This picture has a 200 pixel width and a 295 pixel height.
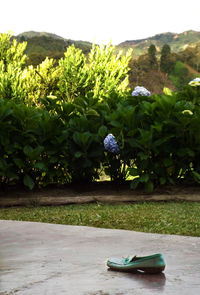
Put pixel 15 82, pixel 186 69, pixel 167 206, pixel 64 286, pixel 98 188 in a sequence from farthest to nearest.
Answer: pixel 186 69 → pixel 15 82 → pixel 98 188 → pixel 167 206 → pixel 64 286

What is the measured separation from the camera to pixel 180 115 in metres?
5.52

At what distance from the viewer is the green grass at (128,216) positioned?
4.02 meters

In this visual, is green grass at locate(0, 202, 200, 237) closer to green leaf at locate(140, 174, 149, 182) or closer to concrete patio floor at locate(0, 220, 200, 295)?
green leaf at locate(140, 174, 149, 182)

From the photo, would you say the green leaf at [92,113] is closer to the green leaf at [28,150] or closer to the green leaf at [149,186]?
the green leaf at [28,150]

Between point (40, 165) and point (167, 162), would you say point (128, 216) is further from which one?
point (40, 165)

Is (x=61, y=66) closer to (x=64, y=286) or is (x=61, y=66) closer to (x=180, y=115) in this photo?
(x=180, y=115)

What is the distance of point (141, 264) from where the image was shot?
1.71 meters

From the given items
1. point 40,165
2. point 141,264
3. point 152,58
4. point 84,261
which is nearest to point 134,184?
point 40,165

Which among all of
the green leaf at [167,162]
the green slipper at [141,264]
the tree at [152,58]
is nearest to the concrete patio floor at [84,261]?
the green slipper at [141,264]

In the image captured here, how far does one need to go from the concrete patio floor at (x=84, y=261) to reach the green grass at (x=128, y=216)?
1295 millimetres

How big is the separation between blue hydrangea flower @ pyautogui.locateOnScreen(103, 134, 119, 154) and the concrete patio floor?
2746 mm

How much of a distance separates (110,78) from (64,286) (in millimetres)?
11855

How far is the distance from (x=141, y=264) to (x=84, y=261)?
33cm

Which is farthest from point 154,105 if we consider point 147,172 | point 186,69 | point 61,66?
point 186,69
